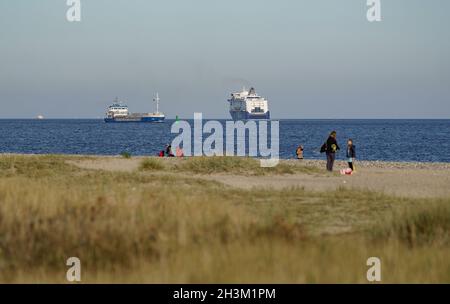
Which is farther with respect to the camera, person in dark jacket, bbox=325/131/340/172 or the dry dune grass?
person in dark jacket, bbox=325/131/340/172

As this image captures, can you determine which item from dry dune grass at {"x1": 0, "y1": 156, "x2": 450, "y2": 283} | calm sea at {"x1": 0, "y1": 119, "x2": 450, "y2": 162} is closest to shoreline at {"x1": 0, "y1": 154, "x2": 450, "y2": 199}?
dry dune grass at {"x1": 0, "y1": 156, "x2": 450, "y2": 283}

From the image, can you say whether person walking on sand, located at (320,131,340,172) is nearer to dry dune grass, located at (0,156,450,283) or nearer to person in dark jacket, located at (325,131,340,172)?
person in dark jacket, located at (325,131,340,172)

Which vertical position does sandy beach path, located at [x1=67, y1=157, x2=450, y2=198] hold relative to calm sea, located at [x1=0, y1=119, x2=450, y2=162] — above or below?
above

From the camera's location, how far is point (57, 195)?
11.6 meters

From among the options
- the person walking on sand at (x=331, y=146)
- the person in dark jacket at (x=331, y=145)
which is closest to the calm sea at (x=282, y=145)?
the person walking on sand at (x=331, y=146)

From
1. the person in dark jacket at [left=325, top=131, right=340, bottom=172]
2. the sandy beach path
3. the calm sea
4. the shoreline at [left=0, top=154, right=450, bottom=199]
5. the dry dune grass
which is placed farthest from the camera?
the calm sea

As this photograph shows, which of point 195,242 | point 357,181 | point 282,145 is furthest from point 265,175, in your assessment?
point 282,145

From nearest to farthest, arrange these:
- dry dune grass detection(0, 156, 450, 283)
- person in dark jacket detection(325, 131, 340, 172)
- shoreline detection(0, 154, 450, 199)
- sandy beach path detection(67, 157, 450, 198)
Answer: dry dune grass detection(0, 156, 450, 283)
sandy beach path detection(67, 157, 450, 198)
shoreline detection(0, 154, 450, 199)
person in dark jacket detection(325, 131, 340, 172)

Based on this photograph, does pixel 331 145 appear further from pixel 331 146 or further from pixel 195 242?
pixel 195 242

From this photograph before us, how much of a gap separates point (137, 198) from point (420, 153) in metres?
56.9

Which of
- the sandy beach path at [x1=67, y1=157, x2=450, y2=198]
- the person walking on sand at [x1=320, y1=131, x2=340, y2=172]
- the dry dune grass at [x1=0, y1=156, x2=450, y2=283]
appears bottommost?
the sandy beach path at [x1=67, y1=157, x2=450, y2=198]

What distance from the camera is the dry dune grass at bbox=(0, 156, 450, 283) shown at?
756 cm

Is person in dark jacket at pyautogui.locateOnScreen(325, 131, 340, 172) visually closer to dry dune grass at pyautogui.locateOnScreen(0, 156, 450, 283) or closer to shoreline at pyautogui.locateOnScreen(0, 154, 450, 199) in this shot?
shoreline at pyautogui.locateOnScreen(0, 154, 450, 199)
